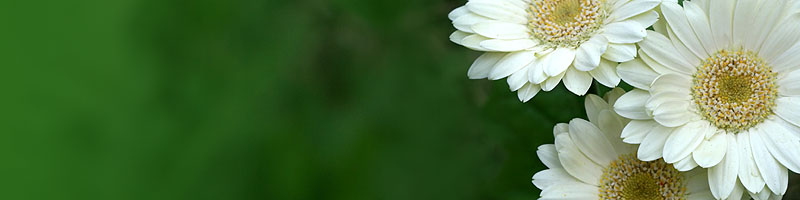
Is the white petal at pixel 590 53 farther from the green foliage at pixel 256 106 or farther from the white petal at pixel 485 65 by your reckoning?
the green foliage at pixel 256 106

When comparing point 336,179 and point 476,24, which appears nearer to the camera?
Result: point 476,24

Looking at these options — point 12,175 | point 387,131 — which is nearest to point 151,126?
point 12,175

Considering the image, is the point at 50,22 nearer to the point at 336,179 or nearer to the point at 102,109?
the point at 102,109

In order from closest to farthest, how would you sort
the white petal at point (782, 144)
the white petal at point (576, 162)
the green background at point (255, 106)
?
the white petal at point (782, 144) → the white petal at point (576, 162) → the green background at point (255, 106)

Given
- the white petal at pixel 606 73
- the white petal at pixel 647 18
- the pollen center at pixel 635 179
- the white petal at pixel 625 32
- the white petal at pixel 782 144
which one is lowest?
the pollen center at pixel 635 179

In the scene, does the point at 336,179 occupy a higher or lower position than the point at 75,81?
lower

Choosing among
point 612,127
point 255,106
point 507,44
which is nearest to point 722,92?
point 612,127

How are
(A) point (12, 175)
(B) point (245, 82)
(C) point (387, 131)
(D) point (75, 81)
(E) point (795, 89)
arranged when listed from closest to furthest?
(E) point (795, 89), (A) point (12, 175), (D) point (75, 81), (B) point (245, 82), (C) point (387, 131)

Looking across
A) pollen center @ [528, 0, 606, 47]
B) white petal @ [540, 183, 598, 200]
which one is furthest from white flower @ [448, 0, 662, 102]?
white petal @ [540, 183, 598, 200]

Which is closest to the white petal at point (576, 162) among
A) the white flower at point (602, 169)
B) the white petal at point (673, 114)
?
the white flower at point (602, 169)
